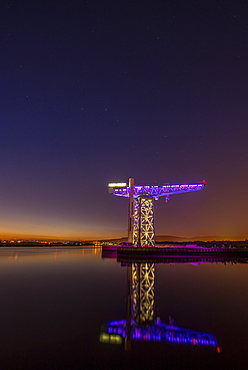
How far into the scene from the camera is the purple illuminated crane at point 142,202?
54562 millimetres

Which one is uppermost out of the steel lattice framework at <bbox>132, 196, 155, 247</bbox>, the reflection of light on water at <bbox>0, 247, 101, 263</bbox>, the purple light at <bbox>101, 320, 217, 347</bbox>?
the steel lattice framework at <bbox>132, 196, 155, 247</bbox>

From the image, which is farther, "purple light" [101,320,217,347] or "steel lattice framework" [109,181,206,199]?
"steel lattice framework" [109,181,206,199]

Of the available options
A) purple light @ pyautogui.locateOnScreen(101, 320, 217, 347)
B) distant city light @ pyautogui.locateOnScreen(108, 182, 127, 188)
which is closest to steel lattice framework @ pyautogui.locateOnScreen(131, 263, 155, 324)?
purple light @ pyautogui.locateOnScreen(101, 320, 217, 347)

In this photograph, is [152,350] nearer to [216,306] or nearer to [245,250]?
[216,306]

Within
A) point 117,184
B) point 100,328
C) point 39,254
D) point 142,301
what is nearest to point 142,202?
point 117,184

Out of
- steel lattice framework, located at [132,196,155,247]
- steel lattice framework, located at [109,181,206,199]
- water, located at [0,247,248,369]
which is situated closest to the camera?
water, located at [0,247,248,369]

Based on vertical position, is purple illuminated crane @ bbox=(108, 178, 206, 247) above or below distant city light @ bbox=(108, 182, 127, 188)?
below

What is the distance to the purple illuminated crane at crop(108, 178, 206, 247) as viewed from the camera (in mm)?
54562

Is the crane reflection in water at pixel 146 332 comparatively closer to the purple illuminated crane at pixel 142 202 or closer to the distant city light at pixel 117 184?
the purple illuminated crane at pixel 142 202

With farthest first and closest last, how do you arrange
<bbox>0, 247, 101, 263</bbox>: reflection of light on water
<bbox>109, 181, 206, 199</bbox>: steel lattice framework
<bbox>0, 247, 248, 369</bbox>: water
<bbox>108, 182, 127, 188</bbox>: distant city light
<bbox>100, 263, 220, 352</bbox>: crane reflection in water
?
<bbox>0, 247, 101, 263</bbox>: reflection of light on water, <bbox>108, 182, 127, 188</bbox>: distant city light, <bbox>109, 181, 206, 199</bbox>: steel lattice framework, <bbox>100, 263, 220, 352</bbox>: crane reflection in water, <bbox>0, 247, 248, 369</bbox>: water

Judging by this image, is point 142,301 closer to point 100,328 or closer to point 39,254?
point 100,328

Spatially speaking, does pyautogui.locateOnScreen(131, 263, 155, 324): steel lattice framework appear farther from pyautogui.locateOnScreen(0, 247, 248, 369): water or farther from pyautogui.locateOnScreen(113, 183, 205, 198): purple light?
pyautogui.locateOnScreen(113, 183, 205, 198): purple light

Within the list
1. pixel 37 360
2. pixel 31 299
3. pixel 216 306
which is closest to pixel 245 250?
pixel 216 306

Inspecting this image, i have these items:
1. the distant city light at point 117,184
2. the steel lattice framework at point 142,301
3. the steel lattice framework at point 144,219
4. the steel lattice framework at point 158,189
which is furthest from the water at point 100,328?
the distant city light at point 117,184
